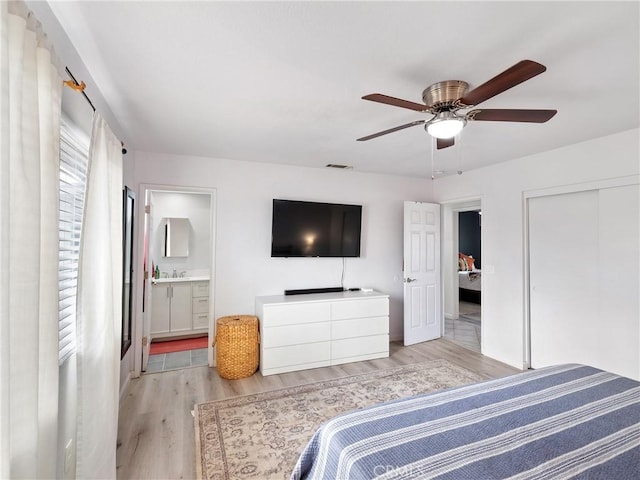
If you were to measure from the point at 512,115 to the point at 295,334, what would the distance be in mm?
2785

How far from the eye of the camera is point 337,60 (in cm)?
164

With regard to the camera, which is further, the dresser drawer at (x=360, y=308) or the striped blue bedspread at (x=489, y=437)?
the dresser drawer at (x=360, y=308)

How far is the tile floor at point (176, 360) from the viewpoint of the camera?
3.50 metres

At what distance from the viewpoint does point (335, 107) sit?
7.28 feet

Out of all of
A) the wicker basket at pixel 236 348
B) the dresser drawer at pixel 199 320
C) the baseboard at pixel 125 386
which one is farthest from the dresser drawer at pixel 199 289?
the baseboard at pixel 125 386

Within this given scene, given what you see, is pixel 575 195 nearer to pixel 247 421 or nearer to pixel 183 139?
pixel 247 421

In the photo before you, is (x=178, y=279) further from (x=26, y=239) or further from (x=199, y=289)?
(x=26, y=239)

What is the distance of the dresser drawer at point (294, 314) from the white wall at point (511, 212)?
210 centimetres

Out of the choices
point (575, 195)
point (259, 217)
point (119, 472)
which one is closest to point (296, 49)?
point (259, 217)

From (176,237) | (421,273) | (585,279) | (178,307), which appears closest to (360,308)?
(421,273)

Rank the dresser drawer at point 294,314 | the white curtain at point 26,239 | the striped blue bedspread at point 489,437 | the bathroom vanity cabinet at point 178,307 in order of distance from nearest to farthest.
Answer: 1. the white curtain at point 26,239
2. the striped blue bedspread at point 489,437
3. the dresser drawer at point 294,314
4. the bathroom vanity cabinet at point 178,307

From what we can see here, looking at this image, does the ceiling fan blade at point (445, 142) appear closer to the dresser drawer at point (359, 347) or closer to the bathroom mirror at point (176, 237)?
the dresser drawer at point (359, 347)

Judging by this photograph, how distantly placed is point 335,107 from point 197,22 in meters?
1.08

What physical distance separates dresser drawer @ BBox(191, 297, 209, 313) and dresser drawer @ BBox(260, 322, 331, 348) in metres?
1.70
